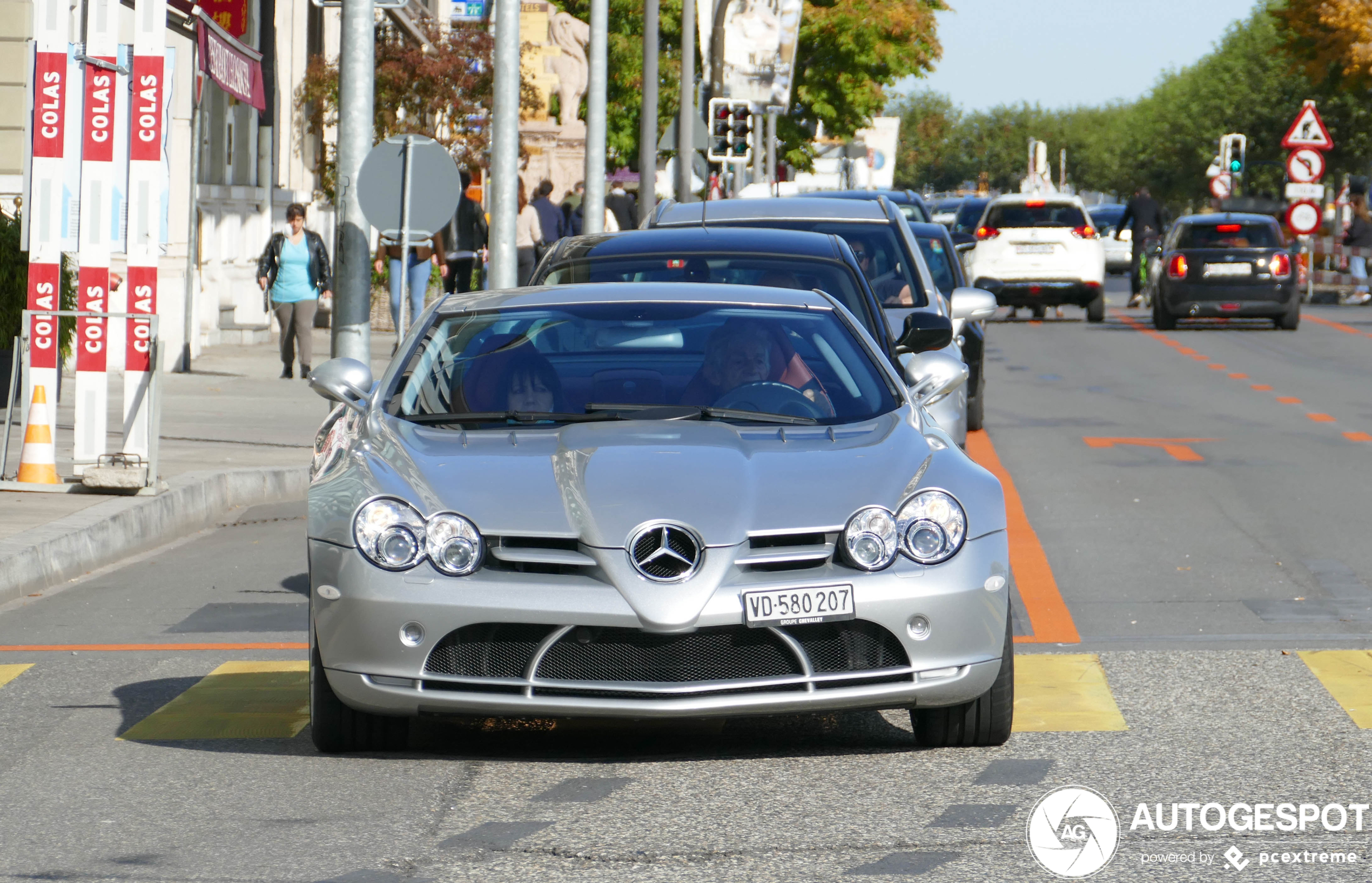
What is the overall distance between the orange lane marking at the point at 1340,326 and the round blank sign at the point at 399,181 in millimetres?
17832

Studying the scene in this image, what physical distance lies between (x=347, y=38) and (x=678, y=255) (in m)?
5.40

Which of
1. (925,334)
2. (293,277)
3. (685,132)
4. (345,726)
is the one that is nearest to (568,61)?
(685,132)

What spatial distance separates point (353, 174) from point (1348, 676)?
30.0 feet

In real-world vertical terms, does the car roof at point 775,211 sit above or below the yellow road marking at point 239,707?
above

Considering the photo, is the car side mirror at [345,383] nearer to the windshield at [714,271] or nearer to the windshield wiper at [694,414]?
the windshield wiper at [694,414]

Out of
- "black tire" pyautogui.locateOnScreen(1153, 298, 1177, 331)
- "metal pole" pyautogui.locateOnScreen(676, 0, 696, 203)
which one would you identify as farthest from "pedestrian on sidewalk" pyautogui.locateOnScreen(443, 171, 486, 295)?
"black tire" pyautogui.locateOnScreen(1153, 298, 1177, 331)

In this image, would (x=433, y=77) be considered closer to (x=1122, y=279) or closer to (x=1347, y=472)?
(x=1347, y=472)

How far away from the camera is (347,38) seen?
14.4 meters

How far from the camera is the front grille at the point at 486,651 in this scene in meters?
5.72

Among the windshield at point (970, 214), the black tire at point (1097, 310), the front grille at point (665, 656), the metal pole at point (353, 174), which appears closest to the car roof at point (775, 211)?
the metal pole at point (353, 174)

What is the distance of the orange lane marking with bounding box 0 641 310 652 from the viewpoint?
8.26m

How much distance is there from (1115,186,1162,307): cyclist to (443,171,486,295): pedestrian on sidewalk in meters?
14.4

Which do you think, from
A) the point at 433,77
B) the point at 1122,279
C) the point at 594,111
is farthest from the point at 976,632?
the point at 1122,279

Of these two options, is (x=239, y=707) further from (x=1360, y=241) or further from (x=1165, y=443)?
(x=1360, y=241)
